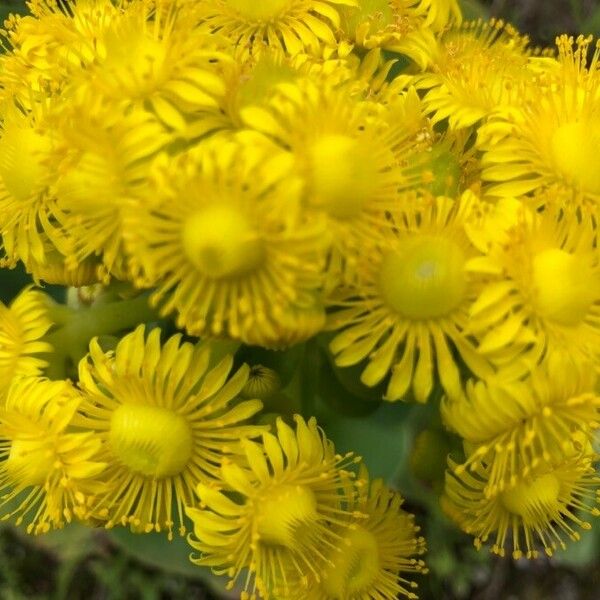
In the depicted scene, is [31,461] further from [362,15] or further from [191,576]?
[191,576]

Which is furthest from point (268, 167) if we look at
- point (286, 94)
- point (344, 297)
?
point (344, 297)

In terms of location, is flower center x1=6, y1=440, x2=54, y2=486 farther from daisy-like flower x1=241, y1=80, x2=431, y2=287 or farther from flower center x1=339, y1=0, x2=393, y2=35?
flower center x1=339, y1=0, x2=393, y2=35

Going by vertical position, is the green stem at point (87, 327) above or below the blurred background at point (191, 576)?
above

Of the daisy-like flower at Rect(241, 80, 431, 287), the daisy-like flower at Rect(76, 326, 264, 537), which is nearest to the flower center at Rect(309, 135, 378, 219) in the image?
the daisy-like flower at Rect(241, 80, 431, 287)

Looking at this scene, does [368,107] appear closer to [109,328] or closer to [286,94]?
[286,94]

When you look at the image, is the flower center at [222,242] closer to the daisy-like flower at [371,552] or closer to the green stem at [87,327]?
the green stem at [87,327]

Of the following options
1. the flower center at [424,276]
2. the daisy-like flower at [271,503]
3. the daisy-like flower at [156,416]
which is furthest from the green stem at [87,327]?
the flower center at [424,276]
